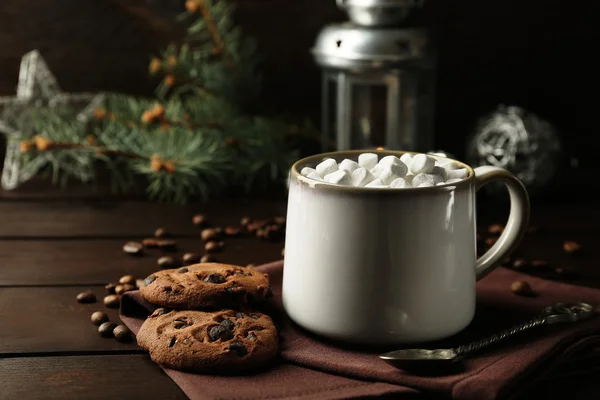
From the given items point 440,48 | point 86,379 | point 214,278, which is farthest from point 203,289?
point 440,48

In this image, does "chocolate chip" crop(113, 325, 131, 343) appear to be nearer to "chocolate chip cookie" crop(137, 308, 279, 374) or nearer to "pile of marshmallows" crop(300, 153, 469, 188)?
"chocolate chip cookie" crop(137, 308, 279, 374)

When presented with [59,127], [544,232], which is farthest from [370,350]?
[59,127]

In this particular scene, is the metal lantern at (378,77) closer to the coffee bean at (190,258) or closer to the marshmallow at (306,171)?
the coffee bean at (190,258)

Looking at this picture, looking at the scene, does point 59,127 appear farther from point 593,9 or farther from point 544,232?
point 593,9

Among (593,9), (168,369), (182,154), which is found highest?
(593,9)

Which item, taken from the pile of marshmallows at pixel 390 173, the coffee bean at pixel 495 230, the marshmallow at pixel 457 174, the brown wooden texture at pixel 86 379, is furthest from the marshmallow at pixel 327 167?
the coffee bean at pixel 495 230

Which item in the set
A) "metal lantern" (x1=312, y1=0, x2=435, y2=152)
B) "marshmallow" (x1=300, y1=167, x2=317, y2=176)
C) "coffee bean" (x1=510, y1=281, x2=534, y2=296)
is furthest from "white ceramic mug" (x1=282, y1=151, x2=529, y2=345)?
"metal lantern" (x1=312, y1=0, x2=435, y2=152)
